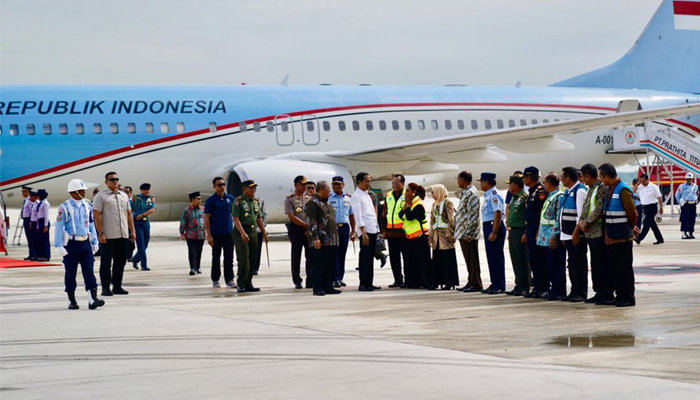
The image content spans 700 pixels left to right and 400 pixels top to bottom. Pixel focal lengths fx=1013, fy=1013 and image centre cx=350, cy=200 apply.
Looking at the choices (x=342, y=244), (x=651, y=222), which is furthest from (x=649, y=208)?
(x=342, y=244)

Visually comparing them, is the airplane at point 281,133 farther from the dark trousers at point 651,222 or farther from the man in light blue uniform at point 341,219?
the man in light blue uniform at point 341,219

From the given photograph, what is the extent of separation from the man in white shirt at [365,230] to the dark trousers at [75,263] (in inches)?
142

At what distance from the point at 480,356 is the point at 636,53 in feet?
90.5

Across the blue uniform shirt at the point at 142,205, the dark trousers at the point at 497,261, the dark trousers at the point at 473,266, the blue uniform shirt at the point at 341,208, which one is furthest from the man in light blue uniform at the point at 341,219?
the blue uniform shirt at the point at 142,205

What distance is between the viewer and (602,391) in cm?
638

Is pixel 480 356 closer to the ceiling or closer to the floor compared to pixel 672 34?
closer to the floor

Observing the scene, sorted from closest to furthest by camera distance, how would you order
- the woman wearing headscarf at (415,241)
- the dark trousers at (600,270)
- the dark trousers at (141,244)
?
1. the dark trousers at (600,270)
2. the woman wearing headscarf at (415,241)
3. the dark trousers at (141,244)

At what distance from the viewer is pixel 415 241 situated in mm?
13789

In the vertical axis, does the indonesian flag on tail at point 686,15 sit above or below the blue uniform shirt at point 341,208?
above

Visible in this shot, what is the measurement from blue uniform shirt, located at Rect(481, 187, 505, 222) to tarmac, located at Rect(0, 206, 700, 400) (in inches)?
46.9

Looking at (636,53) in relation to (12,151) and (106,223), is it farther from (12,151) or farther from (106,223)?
(106,223)

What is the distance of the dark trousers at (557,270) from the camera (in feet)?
A: 38.7

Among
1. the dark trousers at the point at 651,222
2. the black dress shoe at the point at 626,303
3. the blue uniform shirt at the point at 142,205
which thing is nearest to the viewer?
the black dress shoe at the point at 626,303

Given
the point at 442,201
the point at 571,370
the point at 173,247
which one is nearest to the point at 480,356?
the point at 571,370
